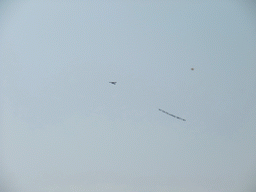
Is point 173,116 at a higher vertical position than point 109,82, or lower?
lower

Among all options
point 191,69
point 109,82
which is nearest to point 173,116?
point 191,69

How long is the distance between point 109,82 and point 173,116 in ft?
4.99

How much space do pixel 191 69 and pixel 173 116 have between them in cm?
105

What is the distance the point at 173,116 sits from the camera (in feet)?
18.3

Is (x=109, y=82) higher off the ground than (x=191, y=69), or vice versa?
(x=191, y=69)

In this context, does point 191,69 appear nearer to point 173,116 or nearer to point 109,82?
point 173,116

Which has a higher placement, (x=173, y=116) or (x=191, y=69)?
(x=191, y=69)

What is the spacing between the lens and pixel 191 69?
552 cm

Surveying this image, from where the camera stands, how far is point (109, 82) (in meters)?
5.61

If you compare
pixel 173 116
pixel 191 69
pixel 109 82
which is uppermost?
pixel 191 69

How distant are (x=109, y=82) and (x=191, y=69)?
1.73 metres
